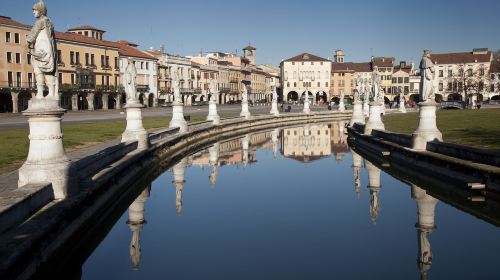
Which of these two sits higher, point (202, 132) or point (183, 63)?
point (183, 63)

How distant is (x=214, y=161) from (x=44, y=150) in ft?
44.3

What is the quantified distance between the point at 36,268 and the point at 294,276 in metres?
4.05

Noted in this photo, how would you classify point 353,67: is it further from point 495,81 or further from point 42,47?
point 42,47

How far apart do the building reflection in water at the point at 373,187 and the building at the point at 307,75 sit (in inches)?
4423

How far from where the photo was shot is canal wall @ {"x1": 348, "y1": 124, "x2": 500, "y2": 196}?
12.8 metres

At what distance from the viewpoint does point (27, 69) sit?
6575cm

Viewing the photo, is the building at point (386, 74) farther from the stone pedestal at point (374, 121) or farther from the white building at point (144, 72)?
the stone pedestal at point (374, 121)

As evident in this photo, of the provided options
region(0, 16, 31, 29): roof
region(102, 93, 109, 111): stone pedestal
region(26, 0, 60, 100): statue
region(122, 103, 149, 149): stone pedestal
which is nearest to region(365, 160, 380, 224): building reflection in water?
region(26, 0, 60, 100): statue

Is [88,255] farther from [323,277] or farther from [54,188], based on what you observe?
[323,277]

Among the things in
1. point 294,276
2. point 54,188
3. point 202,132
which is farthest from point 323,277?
point 202,132

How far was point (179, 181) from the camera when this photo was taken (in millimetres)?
17484

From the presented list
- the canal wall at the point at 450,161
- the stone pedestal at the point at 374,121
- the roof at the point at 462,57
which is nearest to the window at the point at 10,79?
the stone pedestal at the point at 374,121

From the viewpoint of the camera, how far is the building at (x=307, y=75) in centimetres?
13188

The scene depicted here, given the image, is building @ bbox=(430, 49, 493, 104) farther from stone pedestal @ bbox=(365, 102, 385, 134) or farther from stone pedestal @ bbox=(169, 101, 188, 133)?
stone pedestal @ bbox=(169, 101, 188, 133)
